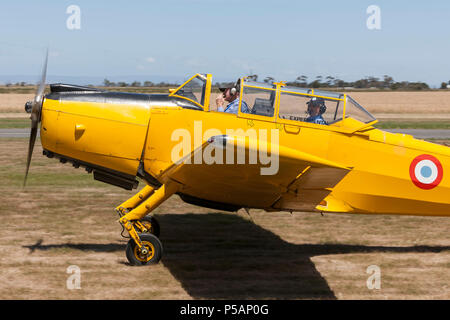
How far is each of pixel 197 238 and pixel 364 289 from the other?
3.16 m

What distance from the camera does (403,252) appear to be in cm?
852

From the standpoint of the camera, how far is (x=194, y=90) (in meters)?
7.48

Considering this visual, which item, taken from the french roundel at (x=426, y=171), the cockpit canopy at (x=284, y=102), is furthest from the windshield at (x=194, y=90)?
the french roundel at (x=426, y=171)

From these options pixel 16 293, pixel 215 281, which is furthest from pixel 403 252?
pixel 16 293

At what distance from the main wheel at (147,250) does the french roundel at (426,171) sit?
388cm

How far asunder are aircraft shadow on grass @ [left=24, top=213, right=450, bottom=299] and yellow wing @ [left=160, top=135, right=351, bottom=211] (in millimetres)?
924

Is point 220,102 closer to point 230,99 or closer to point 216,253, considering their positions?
point 230,99

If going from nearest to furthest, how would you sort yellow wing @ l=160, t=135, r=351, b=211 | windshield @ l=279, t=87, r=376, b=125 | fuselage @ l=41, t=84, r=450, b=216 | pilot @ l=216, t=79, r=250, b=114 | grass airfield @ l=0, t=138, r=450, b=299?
yellow wing @ l=160, t=135, r=351, b=211
grass airfield @ l=0, t=138, r=450, b=299
fuselage @ l=41, t=84, r=450, b=216
windshield @ l=279, t=87, r=376, b=125
pilot @ l=216, t=79, r=250, b=114

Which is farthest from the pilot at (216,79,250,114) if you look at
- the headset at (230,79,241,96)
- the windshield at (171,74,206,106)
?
the windshield at (171,74,206,106)

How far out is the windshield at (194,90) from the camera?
743 centimetres

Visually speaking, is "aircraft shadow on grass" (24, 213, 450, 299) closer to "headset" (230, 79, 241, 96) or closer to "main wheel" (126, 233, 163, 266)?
"main wheel" (126, 233, 163, 266)

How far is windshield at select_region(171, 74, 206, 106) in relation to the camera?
7430 mm

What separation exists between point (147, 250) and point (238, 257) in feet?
4.89

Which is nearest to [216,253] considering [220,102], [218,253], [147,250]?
[218,253]
